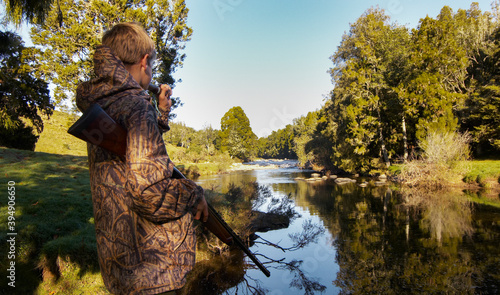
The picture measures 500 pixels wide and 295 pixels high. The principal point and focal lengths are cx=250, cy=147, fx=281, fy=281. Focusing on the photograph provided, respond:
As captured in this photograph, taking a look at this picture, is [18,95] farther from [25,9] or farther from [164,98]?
[164,98]

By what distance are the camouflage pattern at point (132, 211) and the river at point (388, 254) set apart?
496cm

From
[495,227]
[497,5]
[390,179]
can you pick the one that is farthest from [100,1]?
[497,5]

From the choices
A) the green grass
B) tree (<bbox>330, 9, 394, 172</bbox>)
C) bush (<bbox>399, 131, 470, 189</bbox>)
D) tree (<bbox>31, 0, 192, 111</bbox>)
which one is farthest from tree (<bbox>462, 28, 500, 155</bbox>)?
the green grass

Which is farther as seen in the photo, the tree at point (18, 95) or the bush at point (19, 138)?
the bush at point (19, 138)

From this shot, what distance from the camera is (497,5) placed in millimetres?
Result: 24953

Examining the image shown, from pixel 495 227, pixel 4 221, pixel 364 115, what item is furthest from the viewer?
pixel 364 115

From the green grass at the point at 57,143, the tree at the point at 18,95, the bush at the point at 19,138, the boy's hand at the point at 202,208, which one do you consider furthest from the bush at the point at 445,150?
the green grass at the point at 57,143

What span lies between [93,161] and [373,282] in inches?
249

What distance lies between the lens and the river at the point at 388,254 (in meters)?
5.79

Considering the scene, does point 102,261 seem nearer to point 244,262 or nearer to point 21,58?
point 244,262

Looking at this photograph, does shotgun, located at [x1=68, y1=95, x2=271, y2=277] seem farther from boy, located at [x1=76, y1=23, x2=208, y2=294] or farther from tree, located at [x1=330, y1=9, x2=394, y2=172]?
tree, located at [x1=330, y1=9, x2=394, y2=172]

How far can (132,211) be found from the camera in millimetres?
1264

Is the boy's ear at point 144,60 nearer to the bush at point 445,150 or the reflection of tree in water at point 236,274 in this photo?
the reflection of tree in water at point 236,274

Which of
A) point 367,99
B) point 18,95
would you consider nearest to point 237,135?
point 367,99
